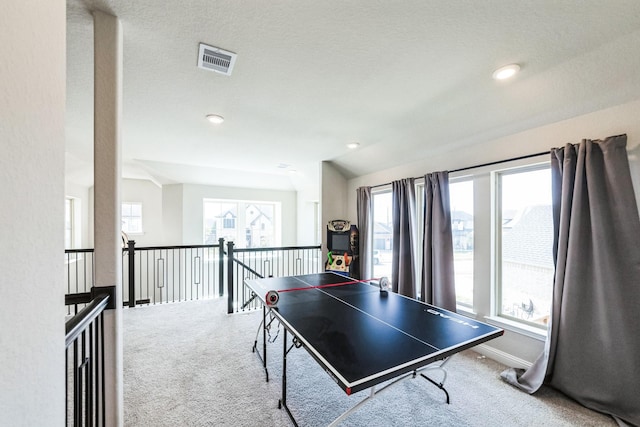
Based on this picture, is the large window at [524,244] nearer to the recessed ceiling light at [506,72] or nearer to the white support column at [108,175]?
the recessed ceiling light at [506,72]

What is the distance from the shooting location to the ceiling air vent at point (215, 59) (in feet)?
5.81

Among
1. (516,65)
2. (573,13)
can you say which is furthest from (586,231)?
(573,13)

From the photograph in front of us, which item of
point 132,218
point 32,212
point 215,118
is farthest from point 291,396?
point 132,218

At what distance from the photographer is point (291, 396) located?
7.10 feet

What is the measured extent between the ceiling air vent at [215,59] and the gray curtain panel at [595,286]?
2.79m

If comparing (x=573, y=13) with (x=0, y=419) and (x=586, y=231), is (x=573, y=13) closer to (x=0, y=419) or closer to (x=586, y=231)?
(x=586, y=231)

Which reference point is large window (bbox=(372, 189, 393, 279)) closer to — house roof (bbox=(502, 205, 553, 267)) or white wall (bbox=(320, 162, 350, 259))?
white wall (bbox=(320, 162, 350, 259))

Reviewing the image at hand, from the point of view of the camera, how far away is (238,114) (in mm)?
2855

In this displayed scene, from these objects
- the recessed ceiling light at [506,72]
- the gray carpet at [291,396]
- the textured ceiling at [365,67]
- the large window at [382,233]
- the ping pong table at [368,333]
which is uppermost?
the textured ceiling at [365,67]

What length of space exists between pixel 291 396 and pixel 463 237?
255 centimetres

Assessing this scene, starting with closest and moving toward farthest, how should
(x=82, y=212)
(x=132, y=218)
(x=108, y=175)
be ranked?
(x=108, y=175)
(x=82, y=212)
(x=132, y=218)

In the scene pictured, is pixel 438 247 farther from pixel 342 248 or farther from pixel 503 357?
pixel 342 248

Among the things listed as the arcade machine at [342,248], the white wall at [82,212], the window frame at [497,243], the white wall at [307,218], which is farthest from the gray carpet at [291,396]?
the white wall at [82,212]

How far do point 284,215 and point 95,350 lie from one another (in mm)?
5891
